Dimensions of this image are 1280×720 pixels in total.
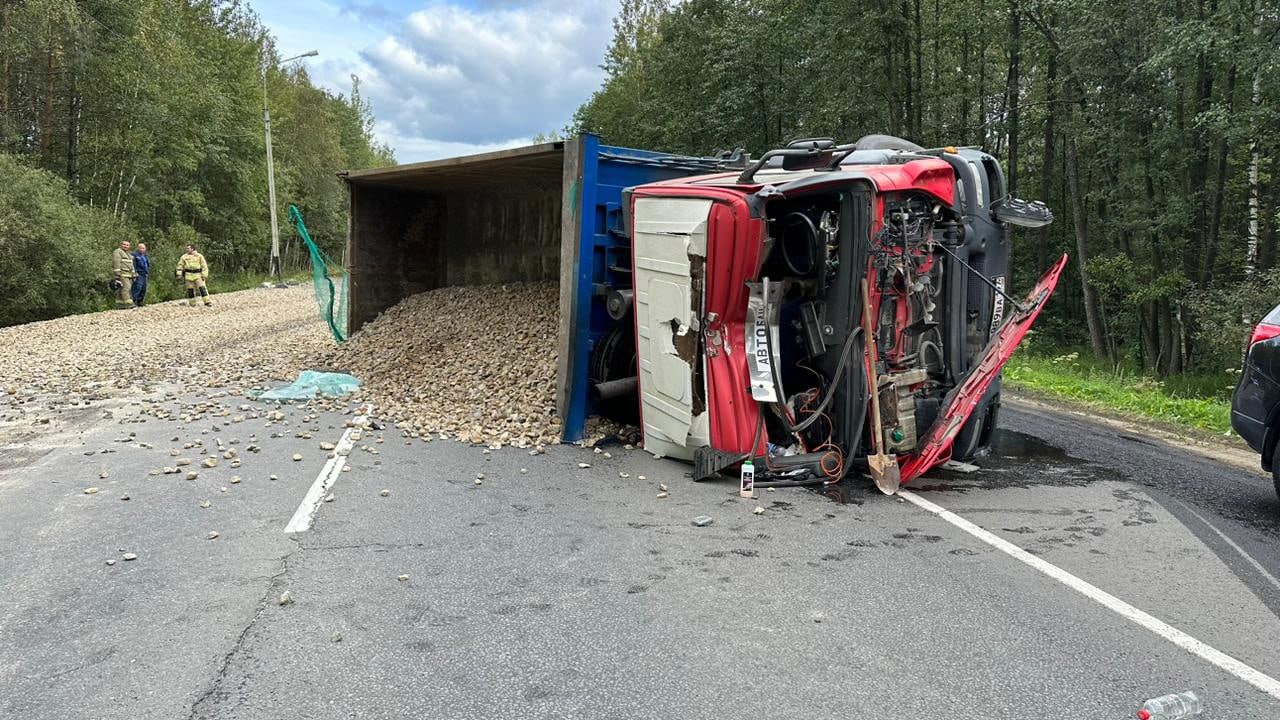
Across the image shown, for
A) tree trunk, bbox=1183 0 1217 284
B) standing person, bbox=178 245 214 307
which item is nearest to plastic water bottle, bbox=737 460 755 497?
tree trunk, bbox=1183 0 1217 284

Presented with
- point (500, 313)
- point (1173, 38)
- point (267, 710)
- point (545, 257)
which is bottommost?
point (267, 710)

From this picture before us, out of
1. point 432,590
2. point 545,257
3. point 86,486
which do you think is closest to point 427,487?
point 432,590

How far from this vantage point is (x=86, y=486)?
544 centimetres

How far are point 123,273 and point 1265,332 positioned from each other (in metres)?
22.4

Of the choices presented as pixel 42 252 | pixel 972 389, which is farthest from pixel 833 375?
pixel 42 252

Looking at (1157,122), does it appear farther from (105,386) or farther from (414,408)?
(105,386)

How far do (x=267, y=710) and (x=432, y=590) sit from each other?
108 centimetres

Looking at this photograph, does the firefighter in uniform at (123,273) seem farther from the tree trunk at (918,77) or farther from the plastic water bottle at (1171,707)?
the plastic water bottle at (1171,707)

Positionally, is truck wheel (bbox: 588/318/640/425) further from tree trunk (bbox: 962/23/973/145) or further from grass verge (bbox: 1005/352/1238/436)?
tree trunk (bbox: 962/23/973/145)

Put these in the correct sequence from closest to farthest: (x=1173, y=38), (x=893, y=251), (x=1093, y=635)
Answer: (x=1093, y=635), (x=893, y=251), (x=1173, y=38)

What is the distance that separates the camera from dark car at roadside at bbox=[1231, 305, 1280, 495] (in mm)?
4973

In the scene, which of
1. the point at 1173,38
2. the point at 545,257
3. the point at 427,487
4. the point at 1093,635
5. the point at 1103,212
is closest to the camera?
the point at 1093,635

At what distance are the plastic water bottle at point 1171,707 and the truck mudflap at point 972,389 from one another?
2523mm

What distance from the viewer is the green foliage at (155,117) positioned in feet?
67.4
